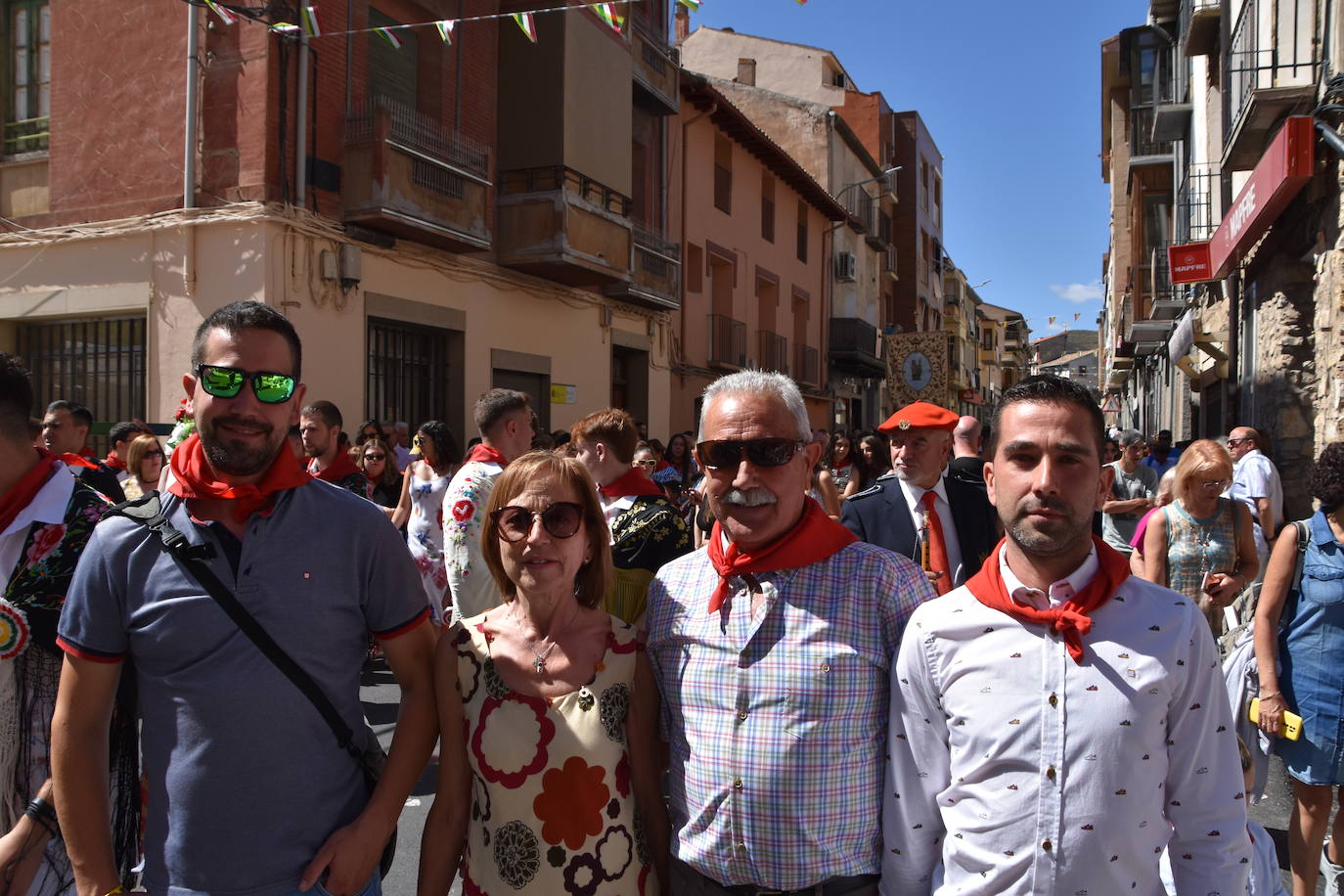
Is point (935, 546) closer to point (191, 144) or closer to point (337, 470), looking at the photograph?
point (337, 470)

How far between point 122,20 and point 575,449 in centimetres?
938

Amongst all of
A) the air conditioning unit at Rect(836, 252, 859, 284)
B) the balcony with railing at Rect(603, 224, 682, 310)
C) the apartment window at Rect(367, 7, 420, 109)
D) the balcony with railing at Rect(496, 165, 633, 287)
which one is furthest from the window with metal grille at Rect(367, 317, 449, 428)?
the air conditioning unit at Rect(836, 252, 859, 284)

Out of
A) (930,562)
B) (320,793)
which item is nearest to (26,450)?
(320,793)

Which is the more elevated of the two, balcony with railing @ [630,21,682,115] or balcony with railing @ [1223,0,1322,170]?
balcony with railing @ [630,21,682,115]

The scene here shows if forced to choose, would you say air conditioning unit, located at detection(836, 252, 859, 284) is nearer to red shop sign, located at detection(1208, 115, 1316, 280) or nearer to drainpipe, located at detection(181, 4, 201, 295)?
red shop sign, located at detection(1208, 115, 1316, 280)

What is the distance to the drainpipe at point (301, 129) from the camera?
33.2 ft

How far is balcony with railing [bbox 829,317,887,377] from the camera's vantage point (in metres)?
28.7

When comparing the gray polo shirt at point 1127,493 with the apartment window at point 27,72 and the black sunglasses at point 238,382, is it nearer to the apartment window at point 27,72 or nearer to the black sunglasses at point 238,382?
the black sunglasses at point 238,382

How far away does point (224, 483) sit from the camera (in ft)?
7.00

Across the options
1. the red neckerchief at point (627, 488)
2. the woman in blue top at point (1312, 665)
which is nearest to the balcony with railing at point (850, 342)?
the red neckerchief at point (627, 488)

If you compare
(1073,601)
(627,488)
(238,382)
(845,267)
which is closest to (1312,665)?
(1073,601)

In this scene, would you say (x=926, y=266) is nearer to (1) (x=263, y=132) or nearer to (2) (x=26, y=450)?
(1) (x=263, y=132)

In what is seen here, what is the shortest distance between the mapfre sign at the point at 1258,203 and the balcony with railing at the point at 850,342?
16.6 m

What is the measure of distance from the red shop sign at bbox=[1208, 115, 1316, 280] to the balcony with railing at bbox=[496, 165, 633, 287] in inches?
314
